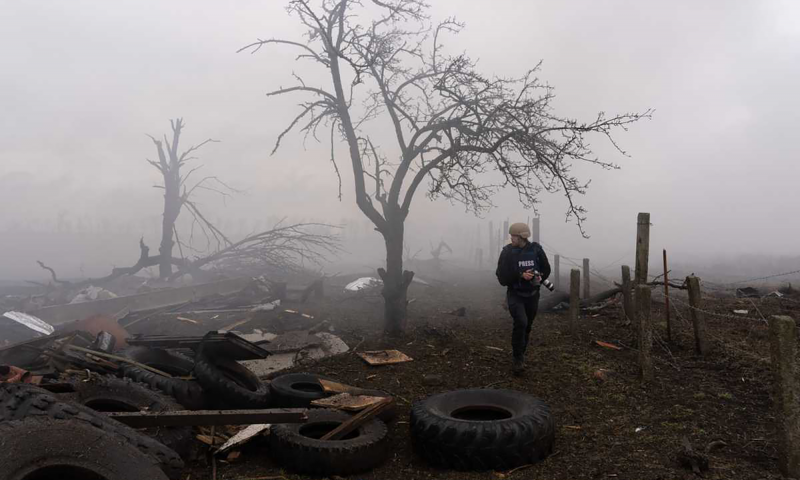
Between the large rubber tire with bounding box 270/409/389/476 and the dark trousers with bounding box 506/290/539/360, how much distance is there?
273cm

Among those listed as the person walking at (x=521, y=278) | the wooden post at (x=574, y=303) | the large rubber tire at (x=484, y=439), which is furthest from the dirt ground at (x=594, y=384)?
the person walking at (x=521, y=278)

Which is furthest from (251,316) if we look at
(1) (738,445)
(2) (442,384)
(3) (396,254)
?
(1) (738,445)

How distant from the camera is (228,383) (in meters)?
5.59

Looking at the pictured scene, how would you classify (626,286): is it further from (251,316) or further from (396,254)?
(251,316)

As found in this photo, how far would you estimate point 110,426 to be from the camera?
12.0 feet

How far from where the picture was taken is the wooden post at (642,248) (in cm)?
745

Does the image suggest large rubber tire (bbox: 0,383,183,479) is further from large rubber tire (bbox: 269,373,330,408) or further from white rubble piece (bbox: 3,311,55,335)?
white rubble piece (bbox: 3,311,55,335)

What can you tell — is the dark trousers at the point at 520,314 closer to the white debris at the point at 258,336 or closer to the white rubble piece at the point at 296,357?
the white rubble piece at the point at 296,357

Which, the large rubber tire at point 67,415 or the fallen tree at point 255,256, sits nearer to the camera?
the large rubber tire at point 67,415

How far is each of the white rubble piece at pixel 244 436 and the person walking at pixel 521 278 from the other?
3.56 meters

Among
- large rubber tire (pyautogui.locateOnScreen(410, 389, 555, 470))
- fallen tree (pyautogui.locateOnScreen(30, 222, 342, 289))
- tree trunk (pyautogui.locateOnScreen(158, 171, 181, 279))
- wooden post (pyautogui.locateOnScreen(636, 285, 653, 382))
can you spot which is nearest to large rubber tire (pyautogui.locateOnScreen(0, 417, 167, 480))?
large rubber tire (pyautogui.locateOnScreen(410, 389, 555, 470))

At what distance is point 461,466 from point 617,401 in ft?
8.10

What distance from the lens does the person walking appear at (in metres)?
6.58

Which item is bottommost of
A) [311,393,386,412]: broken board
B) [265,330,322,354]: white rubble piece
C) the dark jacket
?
[265,330,322,354]: white rubble piece
